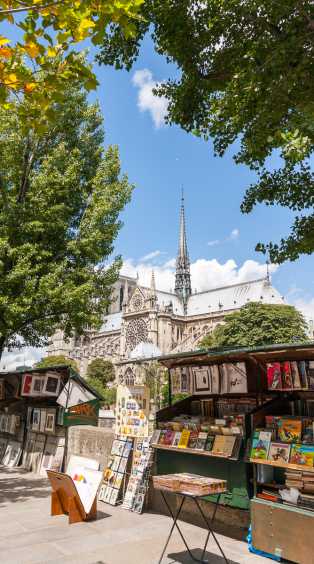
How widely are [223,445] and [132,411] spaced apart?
2.60m

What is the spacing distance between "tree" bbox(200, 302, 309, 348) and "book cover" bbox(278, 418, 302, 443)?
134 ft

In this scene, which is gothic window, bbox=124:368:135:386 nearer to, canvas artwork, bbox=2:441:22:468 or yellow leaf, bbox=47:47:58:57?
canvas artwork, bbox=2:441:22:468

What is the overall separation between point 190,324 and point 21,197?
84291mm

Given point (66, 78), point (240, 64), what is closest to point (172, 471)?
point (66, 78)

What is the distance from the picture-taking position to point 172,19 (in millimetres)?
8258

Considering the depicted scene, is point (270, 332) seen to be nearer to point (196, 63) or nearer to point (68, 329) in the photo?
point (68, 329)

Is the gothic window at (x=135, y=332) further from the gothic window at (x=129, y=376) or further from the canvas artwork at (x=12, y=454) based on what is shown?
the canvas artwork at (x=12, y=454)

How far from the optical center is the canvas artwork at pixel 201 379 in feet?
27.1

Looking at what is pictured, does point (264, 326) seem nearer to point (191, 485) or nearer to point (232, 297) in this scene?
point (191, 485)

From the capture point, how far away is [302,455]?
591 centimetres

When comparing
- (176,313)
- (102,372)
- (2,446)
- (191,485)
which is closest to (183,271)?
(176,313)

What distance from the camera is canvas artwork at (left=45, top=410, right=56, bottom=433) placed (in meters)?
11.5

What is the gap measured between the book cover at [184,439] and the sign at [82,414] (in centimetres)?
428

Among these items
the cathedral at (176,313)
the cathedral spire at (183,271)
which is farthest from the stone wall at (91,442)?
the cathedral spire at (183,271)
